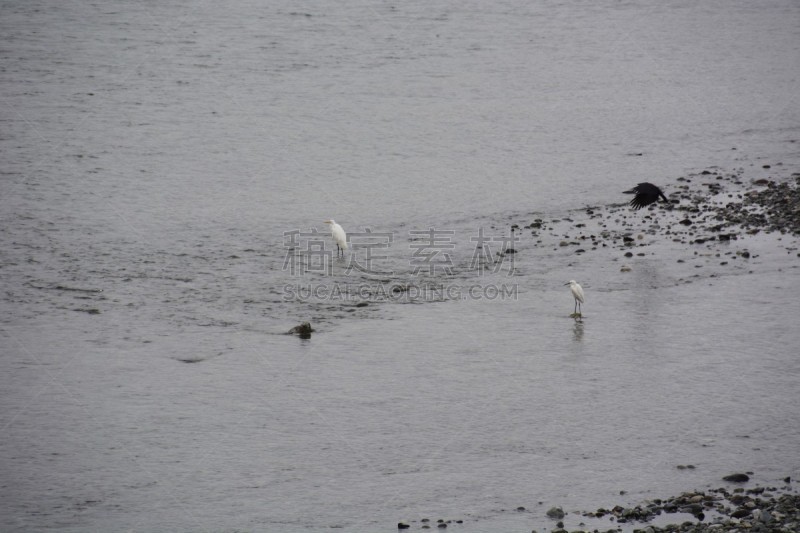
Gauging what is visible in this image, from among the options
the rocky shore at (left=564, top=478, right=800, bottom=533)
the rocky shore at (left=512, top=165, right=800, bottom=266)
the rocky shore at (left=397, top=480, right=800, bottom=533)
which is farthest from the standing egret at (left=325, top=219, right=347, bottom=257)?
the rocky shore at (left=564, top=478, right=800, bottom=533)

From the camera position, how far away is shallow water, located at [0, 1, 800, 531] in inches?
417

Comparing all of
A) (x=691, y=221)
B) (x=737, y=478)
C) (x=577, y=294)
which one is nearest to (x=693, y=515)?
(x=737, y=478)

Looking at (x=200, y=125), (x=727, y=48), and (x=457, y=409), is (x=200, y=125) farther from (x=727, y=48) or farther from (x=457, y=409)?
(x=727, y=48)

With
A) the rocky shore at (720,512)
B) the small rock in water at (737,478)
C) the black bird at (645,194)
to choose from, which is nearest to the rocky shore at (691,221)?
the black bird at (645,194)

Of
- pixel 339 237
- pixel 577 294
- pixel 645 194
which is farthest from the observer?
pixel 645 194

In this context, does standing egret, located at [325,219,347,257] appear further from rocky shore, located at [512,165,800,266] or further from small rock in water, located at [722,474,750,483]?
small rock in water, located at [722,474,750,483]

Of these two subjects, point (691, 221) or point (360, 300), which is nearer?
point (360, 300)

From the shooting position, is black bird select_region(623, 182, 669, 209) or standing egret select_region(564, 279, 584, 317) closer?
standing egret select_region(564, 279, 584, 317)

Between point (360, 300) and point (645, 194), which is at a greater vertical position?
point (645, 194)

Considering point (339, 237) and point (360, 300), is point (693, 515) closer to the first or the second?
point (360, 300)

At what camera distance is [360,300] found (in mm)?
15586

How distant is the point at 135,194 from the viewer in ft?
66.3

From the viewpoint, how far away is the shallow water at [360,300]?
1060cm

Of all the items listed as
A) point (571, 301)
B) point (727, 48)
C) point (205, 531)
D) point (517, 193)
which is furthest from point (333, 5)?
point (205, 531)
